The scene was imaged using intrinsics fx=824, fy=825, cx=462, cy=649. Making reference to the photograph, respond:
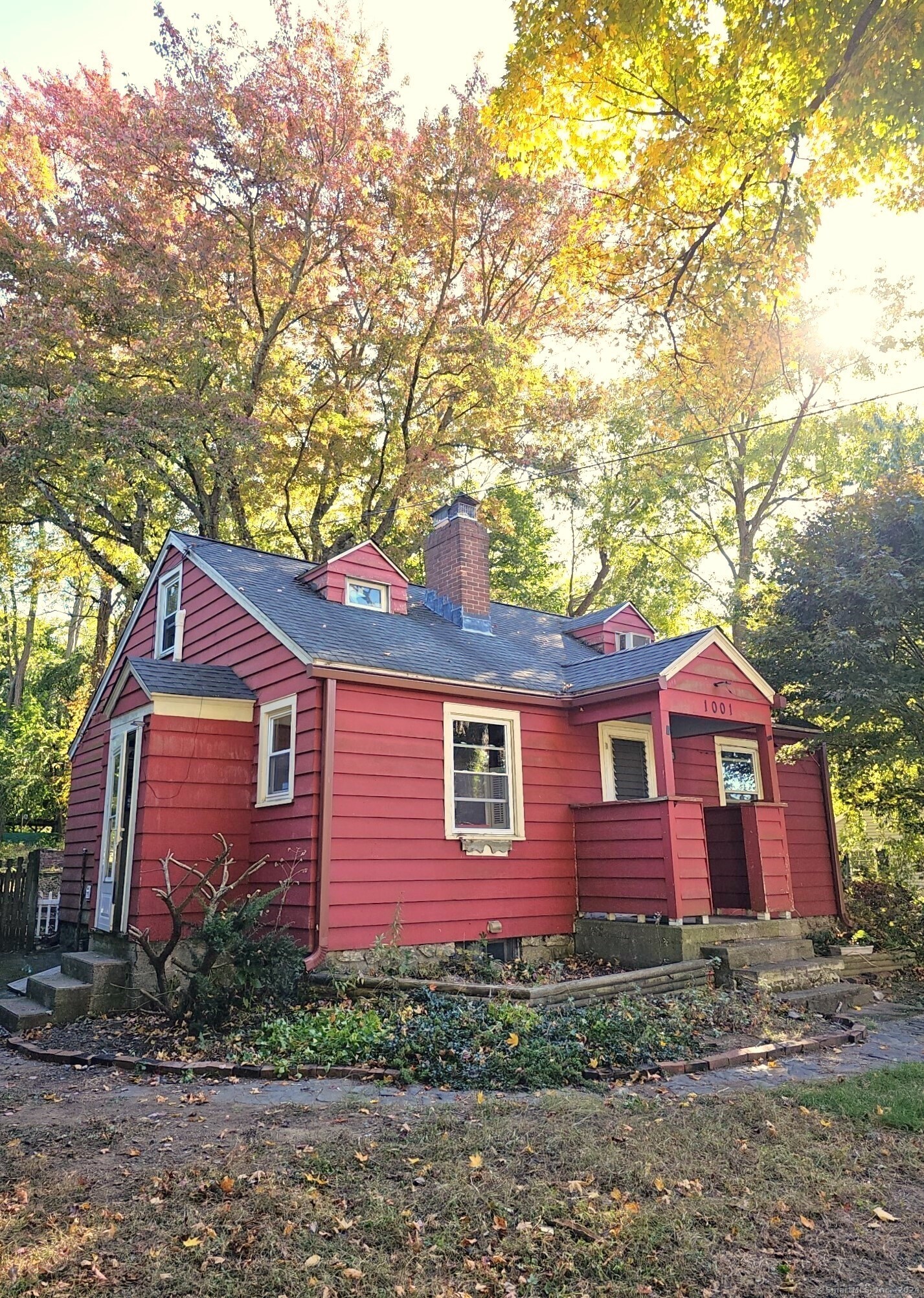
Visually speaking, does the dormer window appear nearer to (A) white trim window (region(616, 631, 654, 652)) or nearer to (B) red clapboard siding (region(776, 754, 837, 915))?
(A) white trim window (region(616, 631, 654, 652))

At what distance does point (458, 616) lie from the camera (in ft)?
47.2

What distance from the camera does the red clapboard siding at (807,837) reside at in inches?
563

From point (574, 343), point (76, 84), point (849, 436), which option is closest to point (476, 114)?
point (574, 343)

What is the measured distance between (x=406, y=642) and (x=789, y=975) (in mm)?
6568

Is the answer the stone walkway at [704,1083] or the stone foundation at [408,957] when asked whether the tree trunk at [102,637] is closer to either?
the stone foundation at [408,957]

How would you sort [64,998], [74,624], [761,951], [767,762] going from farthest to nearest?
[74,624] → [767,762] → [761,951] → [64,998]

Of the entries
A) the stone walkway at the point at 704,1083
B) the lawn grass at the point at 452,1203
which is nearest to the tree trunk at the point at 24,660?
the stone walkway at the point at 704,1083

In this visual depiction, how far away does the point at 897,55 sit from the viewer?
5211 mm

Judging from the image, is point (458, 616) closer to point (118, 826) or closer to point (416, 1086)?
point (118, 826)

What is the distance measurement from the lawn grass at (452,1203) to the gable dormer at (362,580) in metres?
8.44

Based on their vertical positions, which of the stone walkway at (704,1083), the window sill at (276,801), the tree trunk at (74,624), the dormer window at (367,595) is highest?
the tree trunk at (74,624)

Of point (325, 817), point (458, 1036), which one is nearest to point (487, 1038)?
point (458, 1036)

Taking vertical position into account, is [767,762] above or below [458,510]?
below

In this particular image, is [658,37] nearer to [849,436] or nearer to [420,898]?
[420,898]
